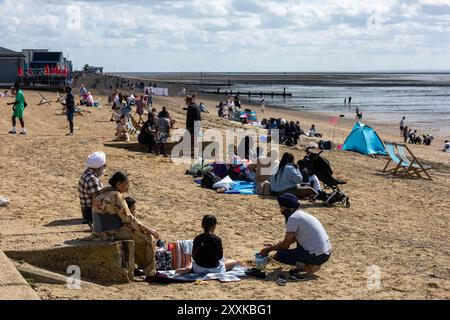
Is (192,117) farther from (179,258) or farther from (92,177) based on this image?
(179,258)

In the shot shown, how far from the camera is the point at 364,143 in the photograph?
20.9 metres

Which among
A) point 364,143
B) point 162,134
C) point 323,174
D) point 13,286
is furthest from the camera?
point 364,143

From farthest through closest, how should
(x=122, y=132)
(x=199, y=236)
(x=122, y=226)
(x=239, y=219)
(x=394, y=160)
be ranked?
(x=394, y=160)
(x=122, y=132)
(x=239, y=219)
(x=199, y=236)
(x=122, y=226)

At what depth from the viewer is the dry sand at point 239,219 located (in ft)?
22.4

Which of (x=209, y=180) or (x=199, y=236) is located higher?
(x=199, y=236)

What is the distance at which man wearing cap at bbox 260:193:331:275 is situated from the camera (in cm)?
723

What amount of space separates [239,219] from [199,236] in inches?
118

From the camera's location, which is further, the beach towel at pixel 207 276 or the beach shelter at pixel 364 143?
the beach shelter at pixel 364 143

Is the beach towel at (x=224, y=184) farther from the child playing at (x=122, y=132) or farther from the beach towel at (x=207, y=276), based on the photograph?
the beach towel at (x=207, y=276)

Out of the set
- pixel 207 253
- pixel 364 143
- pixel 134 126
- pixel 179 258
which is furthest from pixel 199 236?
pixel 364 143

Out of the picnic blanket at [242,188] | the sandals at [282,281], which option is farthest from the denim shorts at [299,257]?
the picnic blanket at [242,188]

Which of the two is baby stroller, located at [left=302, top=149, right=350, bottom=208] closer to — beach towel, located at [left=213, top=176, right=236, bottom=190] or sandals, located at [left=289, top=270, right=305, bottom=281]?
beach towel, located at [left=213, top=176, right=236, bottom=190]

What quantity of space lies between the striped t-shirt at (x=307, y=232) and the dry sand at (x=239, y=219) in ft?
1.21

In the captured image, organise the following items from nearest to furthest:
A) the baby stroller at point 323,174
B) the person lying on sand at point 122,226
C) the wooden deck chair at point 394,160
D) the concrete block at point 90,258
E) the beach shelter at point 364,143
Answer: the concrete block at point 90,258
the person lying on sand at point 122,226
the baby stroller at point 323,174
the wooden deck chair at point 394,160
the beach shelter at point 364,143
